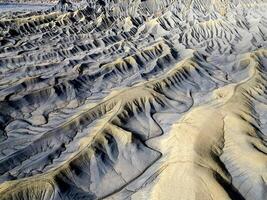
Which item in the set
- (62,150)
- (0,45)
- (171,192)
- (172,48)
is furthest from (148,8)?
(171,192)

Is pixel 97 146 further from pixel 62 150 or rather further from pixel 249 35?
pixel 249 35

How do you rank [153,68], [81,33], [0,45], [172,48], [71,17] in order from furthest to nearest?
1. [71,17]
2. [81,33]
3. [0,45]
4. [172,48]
5. [153,68]

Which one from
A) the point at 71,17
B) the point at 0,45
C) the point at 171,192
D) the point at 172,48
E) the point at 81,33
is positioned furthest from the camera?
the point at 71,17

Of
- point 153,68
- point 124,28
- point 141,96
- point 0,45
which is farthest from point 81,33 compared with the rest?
point 141,96

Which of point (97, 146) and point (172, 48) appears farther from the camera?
Result: point (172, 48)

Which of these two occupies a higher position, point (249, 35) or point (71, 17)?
point (71, 17)

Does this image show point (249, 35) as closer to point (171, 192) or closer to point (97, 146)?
point (97, 146)

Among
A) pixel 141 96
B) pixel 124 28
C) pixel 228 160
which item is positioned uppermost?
pixel 124 28
